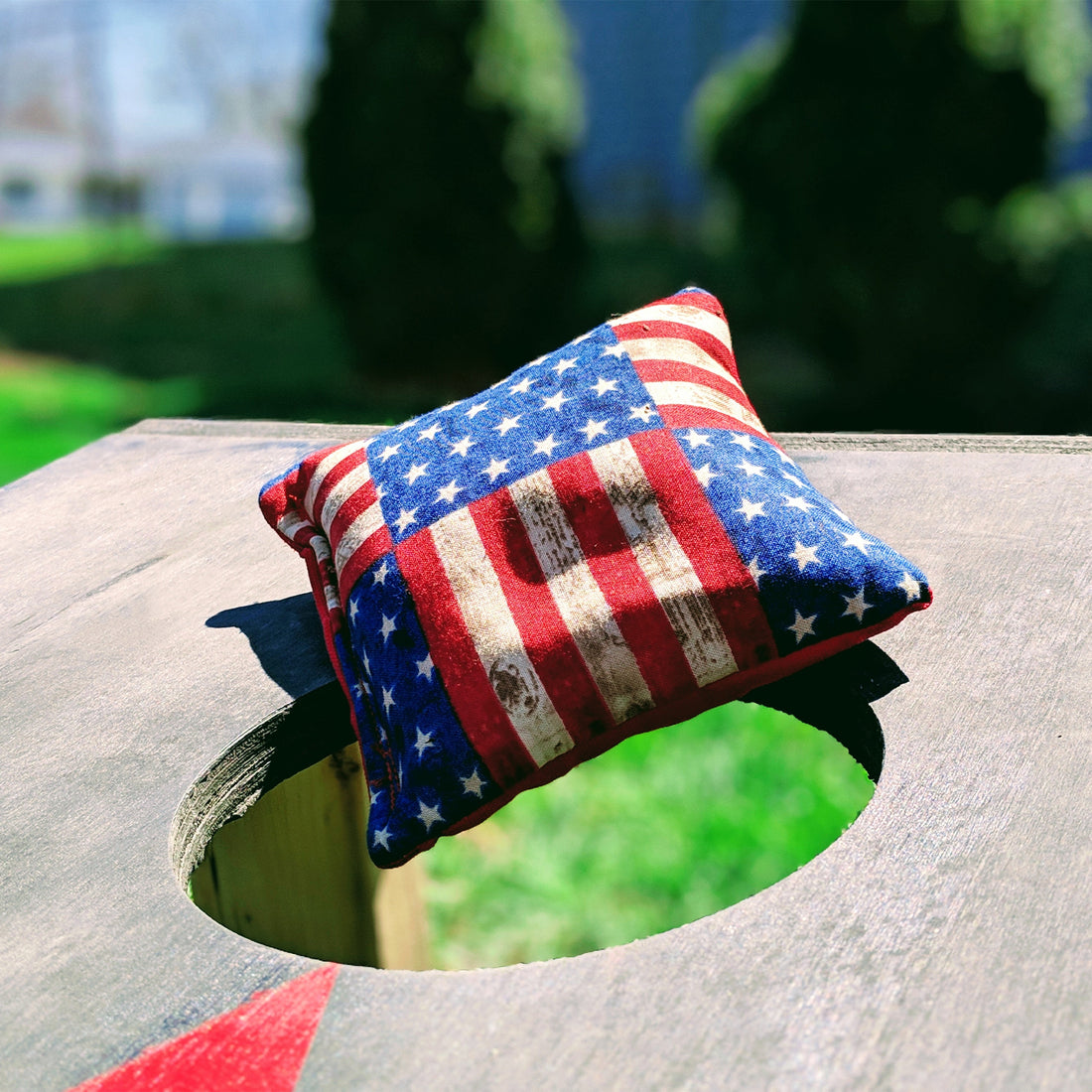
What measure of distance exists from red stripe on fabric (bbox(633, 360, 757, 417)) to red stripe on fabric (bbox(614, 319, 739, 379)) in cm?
4

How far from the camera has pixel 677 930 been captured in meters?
0.89

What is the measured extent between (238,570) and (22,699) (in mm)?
363

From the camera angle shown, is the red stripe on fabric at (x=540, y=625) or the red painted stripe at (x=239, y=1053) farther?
the red stripe on fabric at (x=540, y=625)

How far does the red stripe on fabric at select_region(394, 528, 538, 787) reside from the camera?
1.13m

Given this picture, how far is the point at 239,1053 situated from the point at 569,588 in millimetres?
530

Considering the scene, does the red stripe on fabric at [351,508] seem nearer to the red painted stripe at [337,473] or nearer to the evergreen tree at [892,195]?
the red painted stripe at [337,473]

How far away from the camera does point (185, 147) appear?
8.09 m

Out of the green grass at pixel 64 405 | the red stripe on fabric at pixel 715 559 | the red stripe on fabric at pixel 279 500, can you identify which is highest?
the red stripe on fabric at pixel 715 559

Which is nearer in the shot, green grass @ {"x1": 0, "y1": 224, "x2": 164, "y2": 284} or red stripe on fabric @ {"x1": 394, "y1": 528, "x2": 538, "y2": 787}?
red stripe on fabric @ {"x1": 394, "y1": 528, "x2": 538, "y2": 787}

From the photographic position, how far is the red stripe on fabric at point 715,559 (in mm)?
1150

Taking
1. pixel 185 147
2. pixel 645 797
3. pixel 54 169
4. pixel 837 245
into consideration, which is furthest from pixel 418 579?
pixel 54 169

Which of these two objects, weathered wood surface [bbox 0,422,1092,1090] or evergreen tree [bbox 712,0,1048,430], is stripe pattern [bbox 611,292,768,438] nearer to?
weathered wood surface [bbox 0,422,1092,1090]

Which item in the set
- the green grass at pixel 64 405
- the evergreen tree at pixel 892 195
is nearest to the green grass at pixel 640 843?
the evergreen tree at pixel 892 195

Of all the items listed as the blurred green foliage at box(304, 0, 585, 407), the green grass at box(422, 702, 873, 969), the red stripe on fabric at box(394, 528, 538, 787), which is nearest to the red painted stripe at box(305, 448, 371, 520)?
the red stripe on fabric at box(394, 528, 538, 787)
